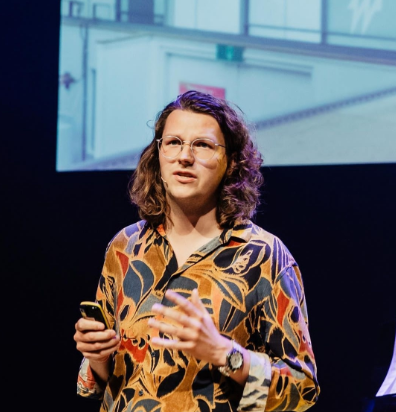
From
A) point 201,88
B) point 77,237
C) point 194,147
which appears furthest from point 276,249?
point 77,237

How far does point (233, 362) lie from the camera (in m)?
1.43

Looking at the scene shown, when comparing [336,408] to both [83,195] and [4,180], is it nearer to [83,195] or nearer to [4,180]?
[83,195]

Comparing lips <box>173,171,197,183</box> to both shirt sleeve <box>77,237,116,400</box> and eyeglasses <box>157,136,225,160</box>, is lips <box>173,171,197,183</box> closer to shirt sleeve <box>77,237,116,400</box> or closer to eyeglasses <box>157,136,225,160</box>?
eyeglasses <box>157,136,225,160</box>

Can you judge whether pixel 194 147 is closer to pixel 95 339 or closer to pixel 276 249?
pixel 276 249

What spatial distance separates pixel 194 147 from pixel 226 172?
0.15m

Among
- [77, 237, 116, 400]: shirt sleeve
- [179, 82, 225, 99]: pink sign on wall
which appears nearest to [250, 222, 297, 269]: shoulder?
[77, 237, 116, 400]: shirt sleeve

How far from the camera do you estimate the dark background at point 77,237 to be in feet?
10.2

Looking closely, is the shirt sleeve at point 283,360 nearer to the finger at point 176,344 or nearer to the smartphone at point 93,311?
the finger at point 176,344

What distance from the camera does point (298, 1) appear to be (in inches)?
122

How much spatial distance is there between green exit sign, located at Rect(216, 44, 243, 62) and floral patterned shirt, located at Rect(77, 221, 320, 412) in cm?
161

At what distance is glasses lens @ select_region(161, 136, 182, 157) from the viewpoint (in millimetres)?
1644

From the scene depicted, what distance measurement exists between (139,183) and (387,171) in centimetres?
194

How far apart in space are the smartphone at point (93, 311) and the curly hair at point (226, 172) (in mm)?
322

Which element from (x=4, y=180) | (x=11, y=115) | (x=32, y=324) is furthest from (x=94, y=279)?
(x=11, y=115)
